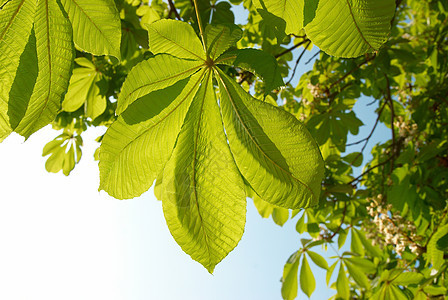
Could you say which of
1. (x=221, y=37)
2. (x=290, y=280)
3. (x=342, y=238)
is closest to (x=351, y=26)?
(x=221, y=37)

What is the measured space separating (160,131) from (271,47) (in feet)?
4.39

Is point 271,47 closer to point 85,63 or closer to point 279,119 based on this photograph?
point 85,63

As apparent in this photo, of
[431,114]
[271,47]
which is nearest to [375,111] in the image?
[431,114]

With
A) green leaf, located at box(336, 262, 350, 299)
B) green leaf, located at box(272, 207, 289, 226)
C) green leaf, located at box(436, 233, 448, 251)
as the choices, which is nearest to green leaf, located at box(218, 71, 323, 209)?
green leaf, located at box(436, 233, 448, 251)

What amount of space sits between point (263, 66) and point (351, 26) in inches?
5.2

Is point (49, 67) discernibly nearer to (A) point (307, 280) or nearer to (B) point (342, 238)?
(A) point (307, 280)

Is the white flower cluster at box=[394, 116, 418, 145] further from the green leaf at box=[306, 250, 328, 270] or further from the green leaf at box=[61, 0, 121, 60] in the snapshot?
the green leaf at box=[61, 0, 121, 60]

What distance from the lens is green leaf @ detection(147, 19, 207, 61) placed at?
0.56 meters

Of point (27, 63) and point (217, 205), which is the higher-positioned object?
point (27, 63)

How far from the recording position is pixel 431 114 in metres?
2.08

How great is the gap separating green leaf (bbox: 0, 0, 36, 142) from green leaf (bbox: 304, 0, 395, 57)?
40cm

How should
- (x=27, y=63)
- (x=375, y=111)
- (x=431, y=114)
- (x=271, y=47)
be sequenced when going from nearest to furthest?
1. (x=27, y=63)
2. (x=271, y=47)
3. (x=431, y=114)
4. (x=375, y=111)

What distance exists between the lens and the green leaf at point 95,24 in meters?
0.51

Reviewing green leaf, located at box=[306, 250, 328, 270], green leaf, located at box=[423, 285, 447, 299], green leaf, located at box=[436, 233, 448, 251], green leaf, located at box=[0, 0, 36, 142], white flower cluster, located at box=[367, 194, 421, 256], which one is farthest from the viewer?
green leaf, located at box=[306, 250, 328, 270]
